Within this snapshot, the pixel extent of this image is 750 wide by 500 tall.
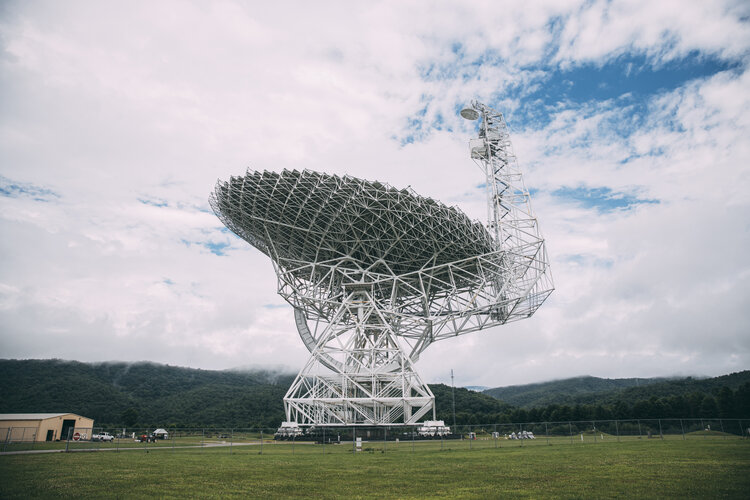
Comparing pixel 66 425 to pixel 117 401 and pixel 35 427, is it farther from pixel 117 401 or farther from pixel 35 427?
pixel 117 401

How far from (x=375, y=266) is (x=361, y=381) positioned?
8575 mm

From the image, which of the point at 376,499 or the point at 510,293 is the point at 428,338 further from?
the point at 376,499

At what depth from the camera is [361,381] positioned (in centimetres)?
3541

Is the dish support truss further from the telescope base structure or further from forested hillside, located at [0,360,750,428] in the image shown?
forested hillside, located at [0,360,750,428]

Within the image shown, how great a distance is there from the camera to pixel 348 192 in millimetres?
30984

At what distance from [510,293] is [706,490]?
25.1 metres

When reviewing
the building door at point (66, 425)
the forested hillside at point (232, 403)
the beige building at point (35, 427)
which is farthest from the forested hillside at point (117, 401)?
the beige building at point (35, 427)

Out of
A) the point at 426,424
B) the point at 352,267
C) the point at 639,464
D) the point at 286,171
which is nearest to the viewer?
the point at 639,464

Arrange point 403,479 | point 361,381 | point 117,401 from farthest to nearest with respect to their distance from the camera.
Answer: point 117,401
point 361,381
point 403,479

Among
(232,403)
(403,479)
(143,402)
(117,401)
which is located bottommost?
(403,479)

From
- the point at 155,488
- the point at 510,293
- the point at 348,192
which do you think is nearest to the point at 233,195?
the point at 348,192

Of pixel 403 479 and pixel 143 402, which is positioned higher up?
pixel 143 402

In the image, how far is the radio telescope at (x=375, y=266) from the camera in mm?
31781

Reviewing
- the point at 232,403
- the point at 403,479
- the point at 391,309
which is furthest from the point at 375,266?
the point at 232,403
